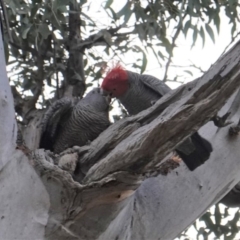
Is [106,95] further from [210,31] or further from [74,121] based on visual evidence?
[210,31]

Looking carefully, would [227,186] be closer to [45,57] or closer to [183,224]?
[183,224]

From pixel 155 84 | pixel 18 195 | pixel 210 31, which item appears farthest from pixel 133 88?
pixel 18 195

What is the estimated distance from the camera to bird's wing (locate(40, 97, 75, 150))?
95.6 inches

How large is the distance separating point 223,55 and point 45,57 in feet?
4.73

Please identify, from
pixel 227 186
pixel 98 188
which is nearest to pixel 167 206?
pixel 227 186

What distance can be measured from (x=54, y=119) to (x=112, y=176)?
107cm

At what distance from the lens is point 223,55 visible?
4.82 feet

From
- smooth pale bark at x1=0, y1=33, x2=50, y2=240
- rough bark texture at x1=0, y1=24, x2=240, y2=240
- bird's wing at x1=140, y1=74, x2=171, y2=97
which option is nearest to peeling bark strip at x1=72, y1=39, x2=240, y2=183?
rough bark texture at x1=0, y1=24, x2=240, y2=240

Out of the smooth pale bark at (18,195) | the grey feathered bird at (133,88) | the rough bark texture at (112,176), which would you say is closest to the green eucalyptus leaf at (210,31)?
A: the grey feathered bird at (133,88)

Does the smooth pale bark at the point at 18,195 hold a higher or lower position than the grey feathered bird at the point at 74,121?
higher

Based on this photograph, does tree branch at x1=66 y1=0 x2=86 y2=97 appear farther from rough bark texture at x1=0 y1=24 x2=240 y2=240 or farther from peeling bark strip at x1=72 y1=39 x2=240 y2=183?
peeling bark strip at x1=72 y1=39 x2=240 y2=183

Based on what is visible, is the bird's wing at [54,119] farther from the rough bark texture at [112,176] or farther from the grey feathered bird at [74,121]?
the rough bark texture at [112,176]

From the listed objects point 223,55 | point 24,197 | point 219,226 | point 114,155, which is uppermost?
point 223,55

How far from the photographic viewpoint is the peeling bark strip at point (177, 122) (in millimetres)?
1414
